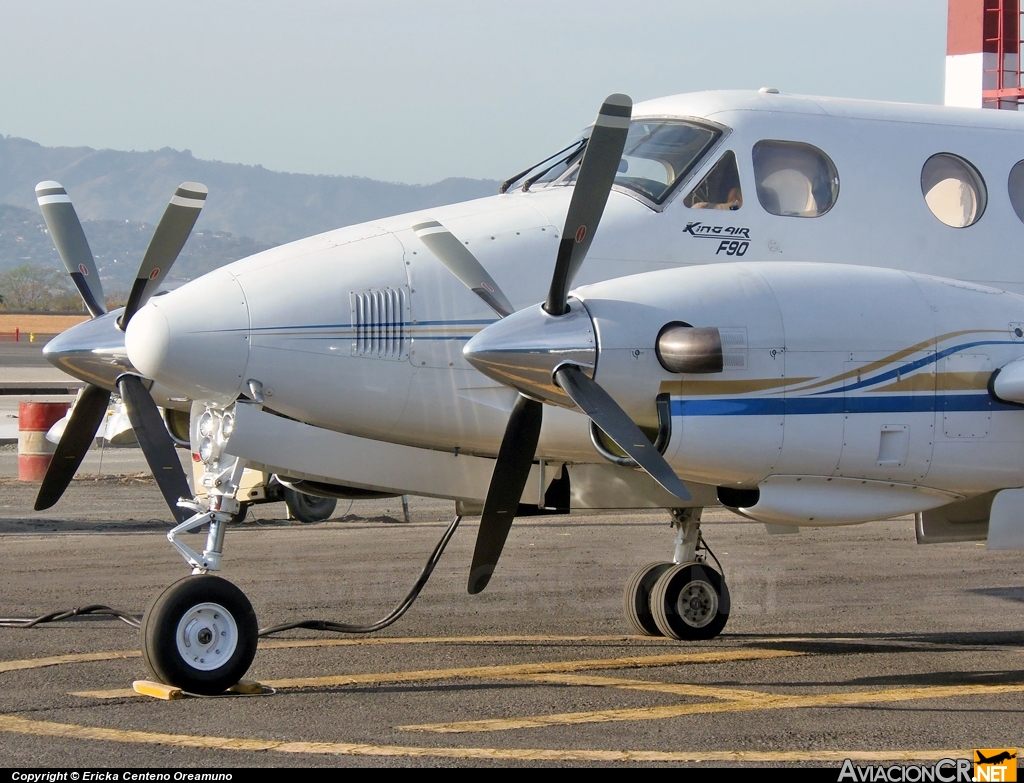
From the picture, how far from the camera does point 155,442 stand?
8.33 m

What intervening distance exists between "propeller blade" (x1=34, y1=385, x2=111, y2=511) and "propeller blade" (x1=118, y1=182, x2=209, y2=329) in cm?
84

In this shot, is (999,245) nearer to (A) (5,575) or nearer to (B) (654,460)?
(B) (654,460)

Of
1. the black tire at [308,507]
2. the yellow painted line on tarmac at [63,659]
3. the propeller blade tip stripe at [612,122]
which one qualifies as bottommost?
the yellow painted line on tarmac at [63,659]

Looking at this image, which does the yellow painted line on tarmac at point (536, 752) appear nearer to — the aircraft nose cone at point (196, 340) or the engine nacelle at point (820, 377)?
the engine nacelle at point (820, 377)

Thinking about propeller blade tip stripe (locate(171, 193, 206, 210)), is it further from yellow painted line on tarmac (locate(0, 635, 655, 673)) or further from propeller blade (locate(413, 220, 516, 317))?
yellow painted line on tarmac (locate(0, 635, 655, 673))

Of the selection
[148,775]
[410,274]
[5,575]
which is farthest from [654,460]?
[5,575]

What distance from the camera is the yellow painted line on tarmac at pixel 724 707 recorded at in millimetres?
6719

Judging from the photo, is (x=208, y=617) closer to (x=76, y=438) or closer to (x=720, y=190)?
Result: (x=76, y=438)

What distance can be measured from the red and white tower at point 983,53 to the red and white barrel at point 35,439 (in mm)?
14323

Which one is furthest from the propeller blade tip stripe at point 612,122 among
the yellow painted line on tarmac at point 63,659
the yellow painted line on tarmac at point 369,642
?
the yellow painted line on tarmac at point 63,659

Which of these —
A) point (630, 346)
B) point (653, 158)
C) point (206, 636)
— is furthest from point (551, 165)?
point (206, 636)

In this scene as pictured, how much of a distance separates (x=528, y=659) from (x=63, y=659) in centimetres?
318

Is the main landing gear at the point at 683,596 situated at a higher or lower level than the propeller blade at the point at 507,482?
lower

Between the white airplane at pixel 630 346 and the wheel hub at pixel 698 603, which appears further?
the wheel hub at pixel 698 603
